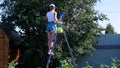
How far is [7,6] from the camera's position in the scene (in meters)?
23.8

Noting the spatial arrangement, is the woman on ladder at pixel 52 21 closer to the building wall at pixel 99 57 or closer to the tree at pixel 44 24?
the tree at pixel 44 24

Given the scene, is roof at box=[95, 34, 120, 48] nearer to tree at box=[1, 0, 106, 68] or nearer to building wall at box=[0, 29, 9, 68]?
tree at box=[1, 0, 106, 68]

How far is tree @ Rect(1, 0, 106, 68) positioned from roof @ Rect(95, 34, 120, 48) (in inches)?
75.6

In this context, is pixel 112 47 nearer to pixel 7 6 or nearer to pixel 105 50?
pixel 105 50

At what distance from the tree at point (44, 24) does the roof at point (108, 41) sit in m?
1.92

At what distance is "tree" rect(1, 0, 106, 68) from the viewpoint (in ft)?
74.3

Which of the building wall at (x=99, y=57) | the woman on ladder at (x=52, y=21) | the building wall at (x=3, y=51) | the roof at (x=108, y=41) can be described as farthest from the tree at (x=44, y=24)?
the woman on ladder at (x=52, y=21)

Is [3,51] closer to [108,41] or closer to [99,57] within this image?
[99,57]

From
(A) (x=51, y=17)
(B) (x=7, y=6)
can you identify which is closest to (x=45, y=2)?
(B) (x=7, y=6)

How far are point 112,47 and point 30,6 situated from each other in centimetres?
617

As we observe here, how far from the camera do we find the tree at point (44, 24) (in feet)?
74.3

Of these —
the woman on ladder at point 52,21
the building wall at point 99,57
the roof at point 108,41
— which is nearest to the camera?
the woman on ladder at point 52,21

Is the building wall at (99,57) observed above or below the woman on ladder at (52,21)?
below

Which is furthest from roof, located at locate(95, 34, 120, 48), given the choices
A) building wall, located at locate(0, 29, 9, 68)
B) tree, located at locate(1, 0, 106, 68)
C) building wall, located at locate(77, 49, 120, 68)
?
building wall, located at locate(0, 29, 9, 68)
